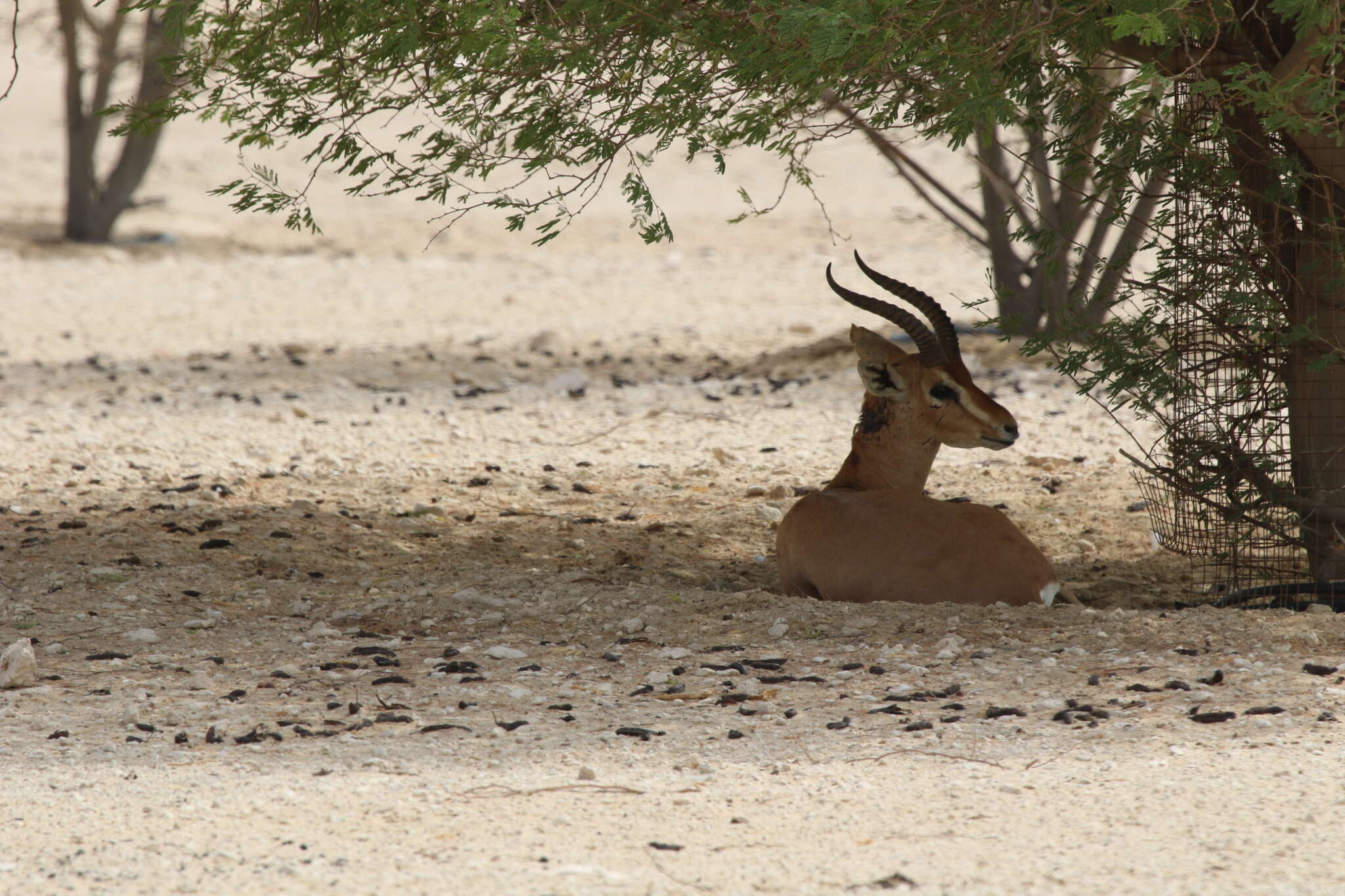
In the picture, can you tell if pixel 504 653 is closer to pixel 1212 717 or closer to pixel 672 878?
pixel 672 878

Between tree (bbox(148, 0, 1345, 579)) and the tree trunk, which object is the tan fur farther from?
the tree trunk

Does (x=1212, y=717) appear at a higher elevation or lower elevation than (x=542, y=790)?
higher

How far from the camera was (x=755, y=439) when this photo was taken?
9.12 meters

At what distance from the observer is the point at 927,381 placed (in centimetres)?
573

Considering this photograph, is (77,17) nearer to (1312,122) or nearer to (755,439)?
(755,439)

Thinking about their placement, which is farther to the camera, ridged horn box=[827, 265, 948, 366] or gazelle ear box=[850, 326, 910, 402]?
gazelle ear box=[850, 326, 910, 402]

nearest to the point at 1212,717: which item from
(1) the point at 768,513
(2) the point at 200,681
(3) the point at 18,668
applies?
(2) the point at 200,681

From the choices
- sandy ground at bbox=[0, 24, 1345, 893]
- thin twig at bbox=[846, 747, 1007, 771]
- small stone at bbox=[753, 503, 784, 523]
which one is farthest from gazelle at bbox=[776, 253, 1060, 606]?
thin twig at bbox=[846, 747, 1007, 771]

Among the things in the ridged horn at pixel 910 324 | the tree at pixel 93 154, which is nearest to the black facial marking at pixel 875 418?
the ridged horn at pixel 910 324

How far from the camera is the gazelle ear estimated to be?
18.8ft

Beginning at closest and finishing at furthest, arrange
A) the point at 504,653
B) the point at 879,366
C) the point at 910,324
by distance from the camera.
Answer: the point at 504,653 < the point at 910,324 < the point at 879,366

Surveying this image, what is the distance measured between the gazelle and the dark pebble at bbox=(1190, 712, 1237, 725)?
1.12 m

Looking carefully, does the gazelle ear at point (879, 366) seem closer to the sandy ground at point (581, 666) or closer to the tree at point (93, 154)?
the sandy ground at point (581, 666)

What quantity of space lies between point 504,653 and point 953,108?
2339 mm
